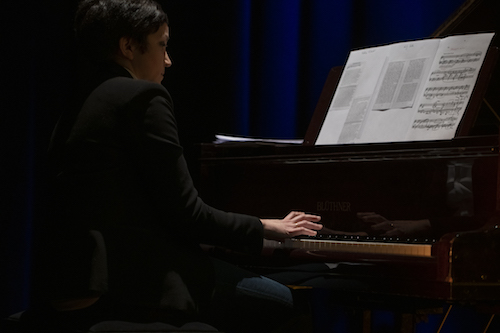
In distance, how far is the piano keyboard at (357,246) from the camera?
1690 millimetres

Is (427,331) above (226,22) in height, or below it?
below

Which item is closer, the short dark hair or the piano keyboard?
the short dark hair

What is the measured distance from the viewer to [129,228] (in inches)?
54.6

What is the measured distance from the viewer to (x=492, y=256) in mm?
1596

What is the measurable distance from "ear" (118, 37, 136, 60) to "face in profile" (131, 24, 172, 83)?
1 cm

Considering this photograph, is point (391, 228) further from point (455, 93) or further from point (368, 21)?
point (368, 21)

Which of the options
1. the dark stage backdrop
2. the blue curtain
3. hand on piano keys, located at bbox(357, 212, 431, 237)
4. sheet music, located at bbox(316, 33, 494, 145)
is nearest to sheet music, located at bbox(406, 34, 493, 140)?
sheet music, located at bbox(316, 33, 494, 145)

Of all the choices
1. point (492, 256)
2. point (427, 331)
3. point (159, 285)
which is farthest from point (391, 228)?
point (427, 331)

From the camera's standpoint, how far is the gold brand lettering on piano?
1.96 meters

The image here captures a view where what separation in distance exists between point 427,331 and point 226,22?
206 centimetres

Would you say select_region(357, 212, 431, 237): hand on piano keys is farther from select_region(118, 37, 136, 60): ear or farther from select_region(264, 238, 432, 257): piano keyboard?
select_region(118, 37, 136, 60): ear

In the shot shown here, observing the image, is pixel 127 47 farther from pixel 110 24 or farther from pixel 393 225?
pixel 393 225

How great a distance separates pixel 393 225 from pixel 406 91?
1.81 ft

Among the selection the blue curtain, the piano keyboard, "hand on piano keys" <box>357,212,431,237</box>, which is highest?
the blue curtain
